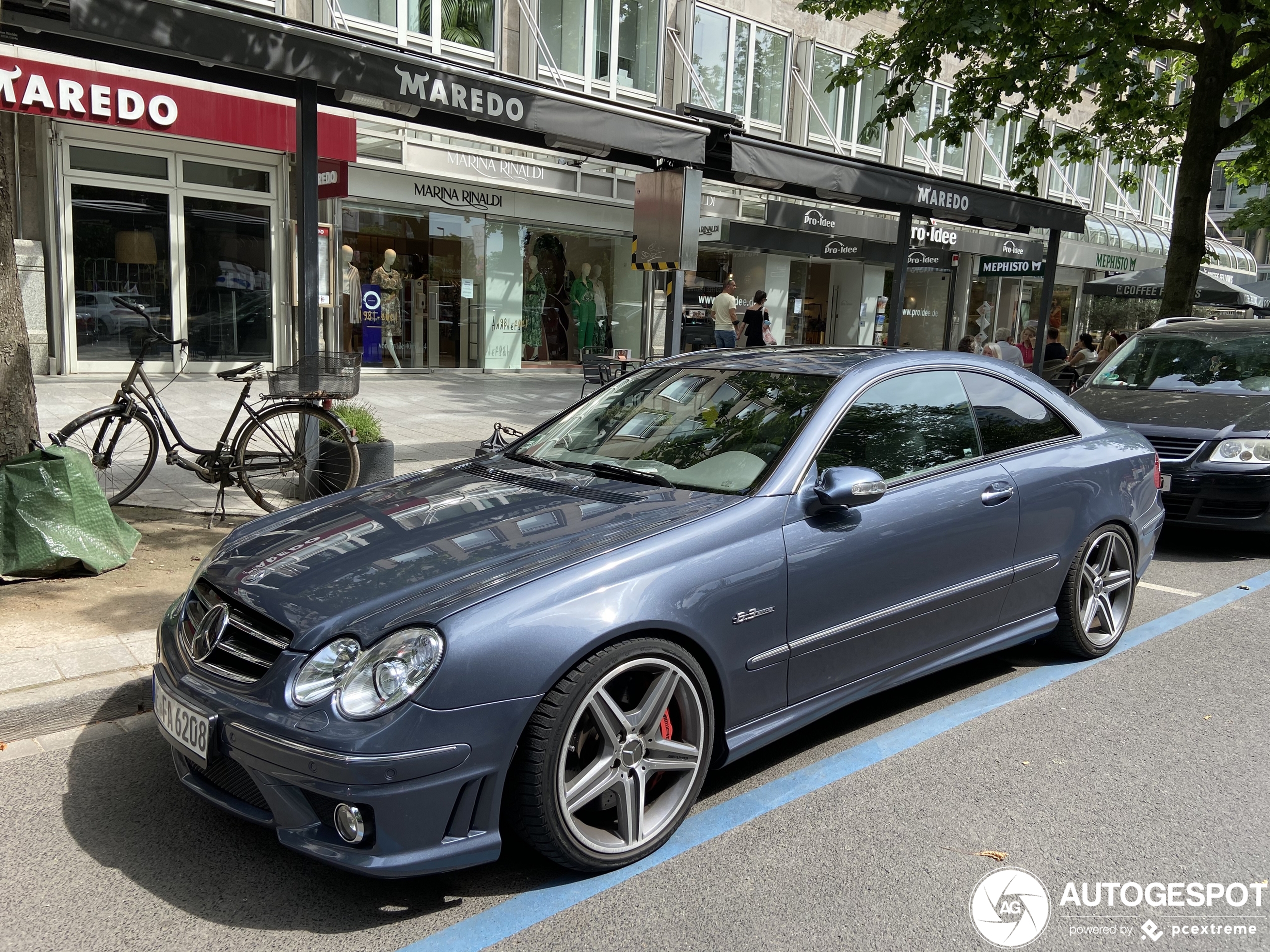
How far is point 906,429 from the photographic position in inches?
159

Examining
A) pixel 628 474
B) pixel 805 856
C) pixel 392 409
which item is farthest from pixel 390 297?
pixel 805 856

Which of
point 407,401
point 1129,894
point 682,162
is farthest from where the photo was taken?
point 407,401

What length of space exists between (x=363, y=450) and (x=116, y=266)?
854 cm

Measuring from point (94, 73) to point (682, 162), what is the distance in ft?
26.7

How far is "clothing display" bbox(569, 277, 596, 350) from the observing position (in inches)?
762

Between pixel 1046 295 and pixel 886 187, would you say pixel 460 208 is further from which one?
pixel 1046 295

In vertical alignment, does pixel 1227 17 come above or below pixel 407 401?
above

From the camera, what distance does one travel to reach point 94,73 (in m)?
12.3

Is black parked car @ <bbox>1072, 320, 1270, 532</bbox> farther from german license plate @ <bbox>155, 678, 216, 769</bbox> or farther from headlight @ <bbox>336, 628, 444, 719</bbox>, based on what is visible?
german license plate @ <bbox>155, 678, 216, 769</bbox>

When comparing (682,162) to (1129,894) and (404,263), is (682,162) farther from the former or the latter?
(404,263)

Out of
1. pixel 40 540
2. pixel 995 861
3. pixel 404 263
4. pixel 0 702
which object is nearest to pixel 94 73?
pixel 404 263

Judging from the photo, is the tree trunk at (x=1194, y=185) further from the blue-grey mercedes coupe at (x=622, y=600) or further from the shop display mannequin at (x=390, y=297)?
the shop display mannequin at (x=390, y=297)

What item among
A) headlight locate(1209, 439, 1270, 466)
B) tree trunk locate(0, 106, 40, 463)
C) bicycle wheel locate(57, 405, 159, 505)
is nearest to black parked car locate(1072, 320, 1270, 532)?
headlight locate(1209, 439, 1270, 466)

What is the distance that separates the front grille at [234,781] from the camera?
2.75 meters
